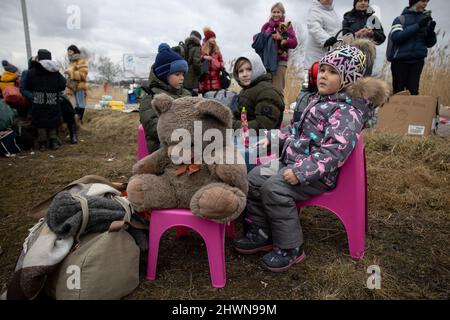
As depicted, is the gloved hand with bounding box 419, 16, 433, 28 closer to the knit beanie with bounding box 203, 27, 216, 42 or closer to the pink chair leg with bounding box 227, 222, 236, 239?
the knit beanie with bounding box 203, 27, 216, 42

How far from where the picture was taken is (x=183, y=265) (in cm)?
191

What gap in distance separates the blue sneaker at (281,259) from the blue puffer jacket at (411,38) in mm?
3600

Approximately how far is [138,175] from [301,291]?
1.05m

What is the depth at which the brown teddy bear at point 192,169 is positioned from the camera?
1665mm

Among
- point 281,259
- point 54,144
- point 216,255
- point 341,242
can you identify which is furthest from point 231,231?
point 54,144

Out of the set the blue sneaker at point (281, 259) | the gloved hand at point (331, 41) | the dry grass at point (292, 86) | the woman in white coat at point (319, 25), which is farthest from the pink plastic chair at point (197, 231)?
the dry grass at point (292, 86)

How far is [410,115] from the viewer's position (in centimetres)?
450

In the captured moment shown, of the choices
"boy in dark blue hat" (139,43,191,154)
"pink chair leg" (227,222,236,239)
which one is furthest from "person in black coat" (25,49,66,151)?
"pink chair leg" (227,222,236,239)

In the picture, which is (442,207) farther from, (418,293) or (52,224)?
(52,224)

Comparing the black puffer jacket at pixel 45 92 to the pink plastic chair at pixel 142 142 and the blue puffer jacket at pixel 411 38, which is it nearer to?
the pink plastic chair at pixel 142 142

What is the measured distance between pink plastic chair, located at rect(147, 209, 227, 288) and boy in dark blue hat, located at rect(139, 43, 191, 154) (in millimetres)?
878

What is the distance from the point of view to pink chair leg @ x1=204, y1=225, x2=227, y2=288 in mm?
1655
